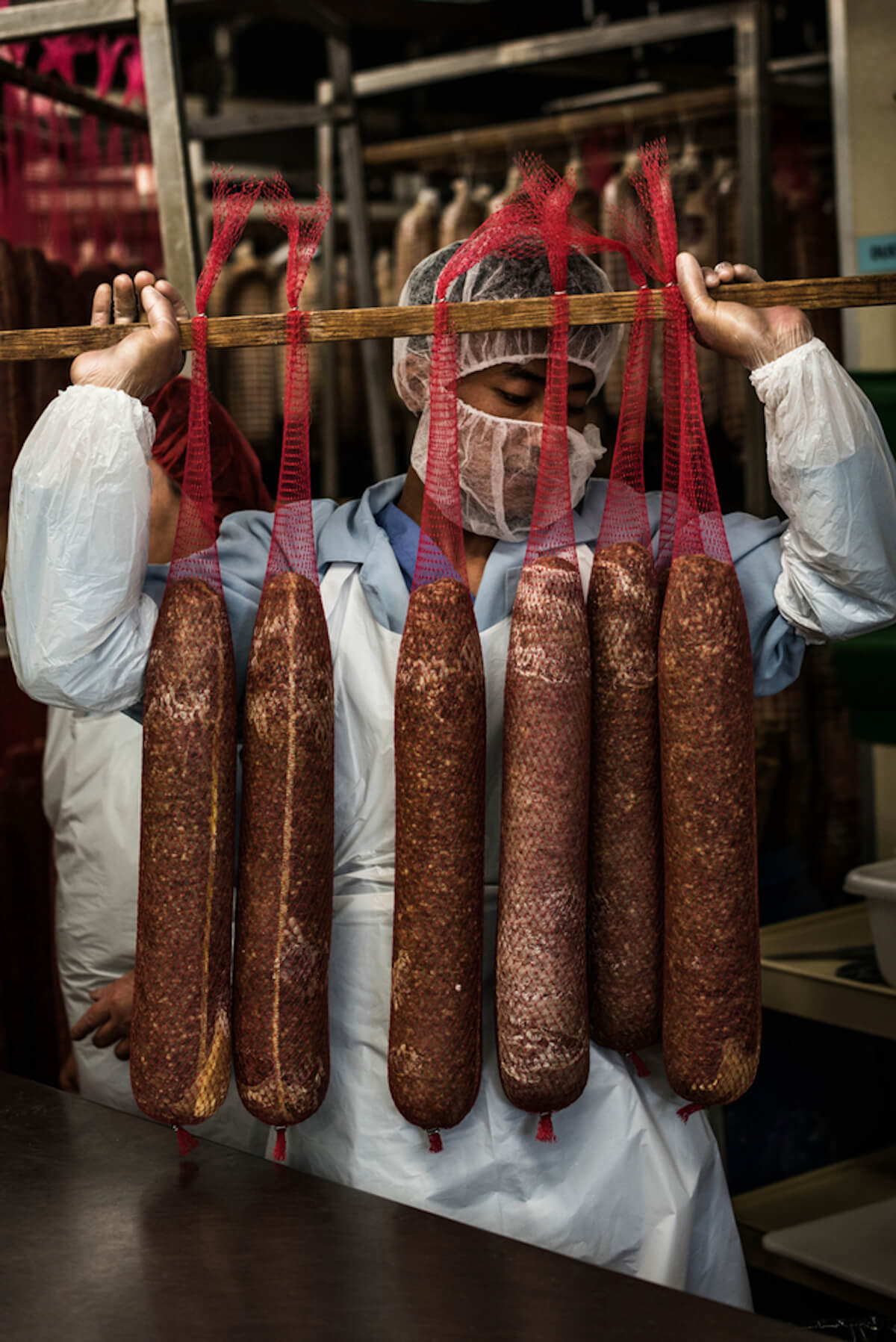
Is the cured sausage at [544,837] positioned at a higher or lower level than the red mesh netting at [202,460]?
lower

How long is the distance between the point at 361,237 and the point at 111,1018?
110 inches

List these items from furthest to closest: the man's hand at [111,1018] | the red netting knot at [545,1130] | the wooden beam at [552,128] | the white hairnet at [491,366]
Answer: the wooden beam at [552,128] < the man's hand at [111,1018] < the white hairnet at [491,366] < the red netting knot at [545,1130]

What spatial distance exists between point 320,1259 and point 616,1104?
1.78 ft

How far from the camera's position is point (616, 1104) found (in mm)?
1866

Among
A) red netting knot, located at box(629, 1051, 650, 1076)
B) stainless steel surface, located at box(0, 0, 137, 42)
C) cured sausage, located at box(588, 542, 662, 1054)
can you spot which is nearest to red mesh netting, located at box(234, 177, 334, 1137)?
cured sausage, located at box(588, 542, 662, 1054)

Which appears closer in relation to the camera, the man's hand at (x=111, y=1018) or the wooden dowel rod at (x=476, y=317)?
the wooden dowel rod at (x=476, y=317)

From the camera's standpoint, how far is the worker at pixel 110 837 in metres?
2.56

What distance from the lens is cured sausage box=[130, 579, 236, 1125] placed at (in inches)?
64.8

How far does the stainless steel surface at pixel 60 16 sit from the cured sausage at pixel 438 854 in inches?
72.1

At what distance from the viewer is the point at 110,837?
2.76 meters

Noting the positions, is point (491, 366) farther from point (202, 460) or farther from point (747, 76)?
point (747, 76)

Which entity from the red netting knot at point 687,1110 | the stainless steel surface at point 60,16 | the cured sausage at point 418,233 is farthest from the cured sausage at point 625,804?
the cured sausage at point 418,233

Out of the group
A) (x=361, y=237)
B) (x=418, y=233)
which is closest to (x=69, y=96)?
(x=361, y=237)

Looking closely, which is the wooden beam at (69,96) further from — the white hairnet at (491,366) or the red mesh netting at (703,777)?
the red mesh netting at (703,777)
